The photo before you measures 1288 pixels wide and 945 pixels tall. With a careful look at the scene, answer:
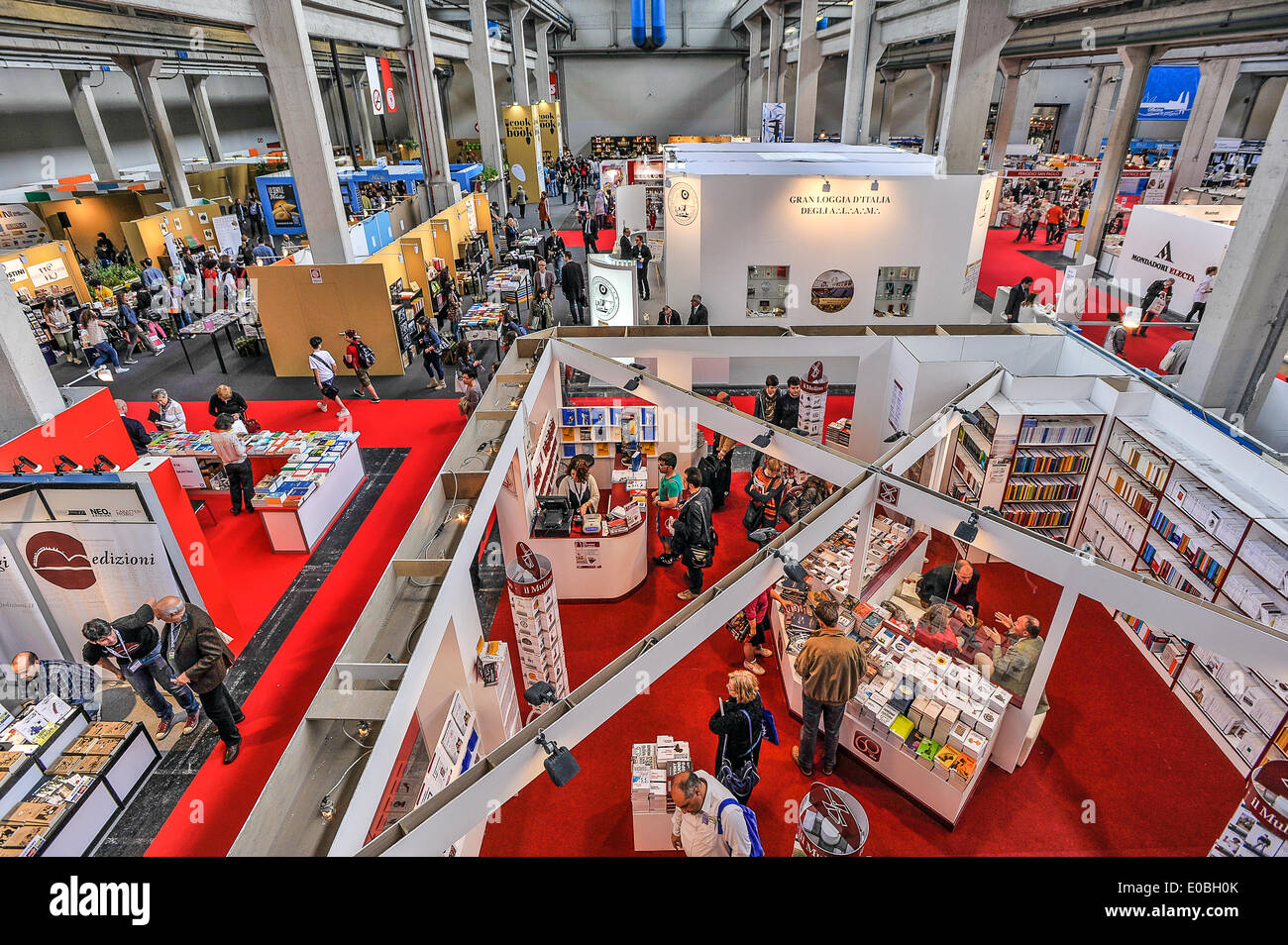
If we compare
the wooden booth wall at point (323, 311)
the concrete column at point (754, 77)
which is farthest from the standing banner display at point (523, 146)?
the wooden booth wall at point (323, 311)

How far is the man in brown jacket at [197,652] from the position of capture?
15.8 ft

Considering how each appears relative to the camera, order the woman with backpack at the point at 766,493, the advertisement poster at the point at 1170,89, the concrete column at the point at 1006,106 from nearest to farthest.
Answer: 1. the woman with backpack at the point at 766,493
2. the advertisement poster at the point at 1170,89
3. the concrete column at the point at 1006,106

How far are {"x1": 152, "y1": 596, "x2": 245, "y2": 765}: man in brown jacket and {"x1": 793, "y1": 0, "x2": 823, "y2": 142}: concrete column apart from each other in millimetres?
21543

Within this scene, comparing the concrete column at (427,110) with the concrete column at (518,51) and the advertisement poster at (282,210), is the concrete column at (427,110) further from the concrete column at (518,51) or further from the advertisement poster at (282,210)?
the concrete column at (518,51)

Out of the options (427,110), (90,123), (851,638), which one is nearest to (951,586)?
(851,638)

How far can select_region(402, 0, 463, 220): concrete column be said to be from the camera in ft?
53.0

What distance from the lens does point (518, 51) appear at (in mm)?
25906

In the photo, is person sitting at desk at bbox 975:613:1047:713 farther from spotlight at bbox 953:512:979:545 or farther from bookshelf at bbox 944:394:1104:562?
bookshelf at bbox 944:394:1104:562

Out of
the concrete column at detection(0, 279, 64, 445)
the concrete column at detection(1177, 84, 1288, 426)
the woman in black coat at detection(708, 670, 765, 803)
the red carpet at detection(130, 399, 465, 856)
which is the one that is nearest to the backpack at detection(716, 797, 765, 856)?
the woman in black coat at detection(708, 670, 765, 803)

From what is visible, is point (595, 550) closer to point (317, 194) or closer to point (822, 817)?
point (822, 817)

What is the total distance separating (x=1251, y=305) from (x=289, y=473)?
10768 millimetres

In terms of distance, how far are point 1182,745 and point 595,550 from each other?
4.97m

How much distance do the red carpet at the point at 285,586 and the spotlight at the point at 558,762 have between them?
9.91ft

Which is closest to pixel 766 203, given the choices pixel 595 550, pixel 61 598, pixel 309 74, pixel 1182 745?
pixel 595 550
